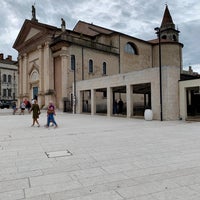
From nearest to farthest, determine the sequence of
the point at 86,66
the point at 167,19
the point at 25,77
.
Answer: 1. the point at 86,66
2. the point at 25,77
3. the point at 167,19

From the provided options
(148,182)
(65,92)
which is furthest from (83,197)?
(65,92)

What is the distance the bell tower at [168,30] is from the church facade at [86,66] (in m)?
12.8

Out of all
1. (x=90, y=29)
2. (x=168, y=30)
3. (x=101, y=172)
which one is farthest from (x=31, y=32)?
(x=101, y=172)

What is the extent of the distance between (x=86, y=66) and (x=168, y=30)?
123ft

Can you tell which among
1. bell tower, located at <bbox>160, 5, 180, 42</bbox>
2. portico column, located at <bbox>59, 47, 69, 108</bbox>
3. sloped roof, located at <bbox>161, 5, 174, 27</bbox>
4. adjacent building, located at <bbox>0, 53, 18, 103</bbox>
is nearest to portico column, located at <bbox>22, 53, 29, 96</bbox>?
portico column, located at <bbox>59, 47, 69, 108</bbox>

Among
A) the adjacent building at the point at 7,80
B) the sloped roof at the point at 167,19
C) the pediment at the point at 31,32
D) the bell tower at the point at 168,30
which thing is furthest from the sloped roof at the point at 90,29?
the adjacent building at the point at 7,80

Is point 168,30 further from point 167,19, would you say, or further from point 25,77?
point 25,77

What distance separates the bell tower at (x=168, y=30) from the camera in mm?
65819

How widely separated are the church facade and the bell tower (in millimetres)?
12826

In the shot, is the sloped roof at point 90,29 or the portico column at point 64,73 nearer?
the portico column at point 64,73

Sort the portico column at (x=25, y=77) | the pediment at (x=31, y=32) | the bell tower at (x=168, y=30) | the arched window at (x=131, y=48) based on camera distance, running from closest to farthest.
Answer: the pediment at (x=31, y=32)
the portico column at (x=25, y=77)
the arched window at (x=131, y=48)
the bell tower at (x=168, y=30)

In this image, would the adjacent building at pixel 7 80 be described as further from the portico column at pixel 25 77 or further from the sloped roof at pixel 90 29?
the sloped roof at pixel 90 29

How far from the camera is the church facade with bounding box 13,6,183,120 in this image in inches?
1034

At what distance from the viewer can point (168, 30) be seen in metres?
65.9
